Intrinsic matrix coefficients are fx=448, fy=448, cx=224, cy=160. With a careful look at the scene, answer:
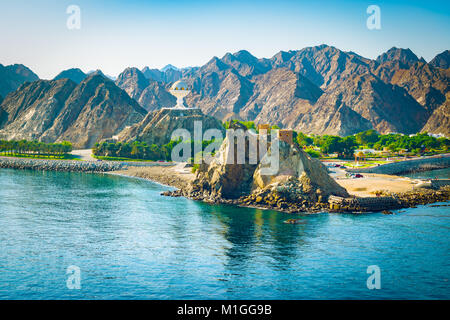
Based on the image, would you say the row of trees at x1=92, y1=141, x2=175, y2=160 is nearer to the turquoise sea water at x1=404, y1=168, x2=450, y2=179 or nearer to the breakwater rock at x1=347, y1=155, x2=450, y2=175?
the breakwater rock at x1=347, y1=155, x2=450, y2=175

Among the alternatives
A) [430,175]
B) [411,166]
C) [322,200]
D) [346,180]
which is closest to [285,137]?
[322,200]

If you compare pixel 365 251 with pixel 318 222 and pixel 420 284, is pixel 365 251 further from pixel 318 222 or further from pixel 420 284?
pixel 318 222

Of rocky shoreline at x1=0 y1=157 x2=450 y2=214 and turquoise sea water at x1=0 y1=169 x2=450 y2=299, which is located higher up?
rocky shoreline at x1=0 y1=157 x2=450 y2=214

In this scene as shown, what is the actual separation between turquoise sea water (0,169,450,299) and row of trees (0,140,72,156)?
88108 millimetres

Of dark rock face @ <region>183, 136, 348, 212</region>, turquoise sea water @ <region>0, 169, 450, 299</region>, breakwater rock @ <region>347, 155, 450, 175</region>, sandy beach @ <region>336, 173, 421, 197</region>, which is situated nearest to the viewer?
turquoise sea water @ <region>0, 169, 450, 299</region>

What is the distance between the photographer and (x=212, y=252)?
52.1 metres

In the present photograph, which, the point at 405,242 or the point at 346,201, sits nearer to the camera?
the point at 405,242

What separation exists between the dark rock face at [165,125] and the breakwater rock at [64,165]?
37373 mm

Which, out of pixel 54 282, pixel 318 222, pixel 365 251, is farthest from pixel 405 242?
pixel 54 282

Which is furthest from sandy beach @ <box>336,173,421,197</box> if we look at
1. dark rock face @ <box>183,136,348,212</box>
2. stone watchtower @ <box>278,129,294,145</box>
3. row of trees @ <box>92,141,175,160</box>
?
row of trees @ <box>92,141,175,160</box>

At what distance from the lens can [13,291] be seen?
3988 cm

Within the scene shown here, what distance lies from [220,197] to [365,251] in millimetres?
36630

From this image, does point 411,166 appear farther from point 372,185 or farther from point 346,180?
point 372,185

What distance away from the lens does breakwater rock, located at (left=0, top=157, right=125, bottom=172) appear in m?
139
